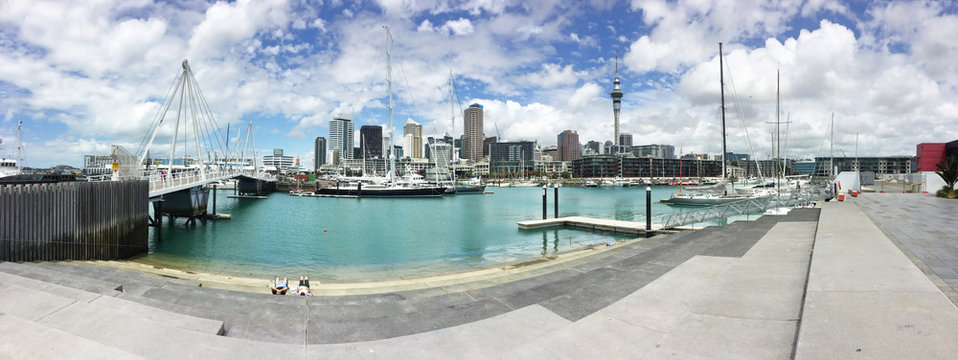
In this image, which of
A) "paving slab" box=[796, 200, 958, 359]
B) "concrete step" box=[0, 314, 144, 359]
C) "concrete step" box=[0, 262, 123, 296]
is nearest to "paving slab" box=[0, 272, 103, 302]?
"concrete step" box=[0, 262, 123, 296]

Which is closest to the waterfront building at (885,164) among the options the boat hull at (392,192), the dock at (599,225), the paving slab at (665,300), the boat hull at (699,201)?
the boat hull at (699,201)

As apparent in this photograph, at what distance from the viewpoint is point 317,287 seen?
1383cm

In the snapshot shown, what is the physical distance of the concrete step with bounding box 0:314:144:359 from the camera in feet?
12.6

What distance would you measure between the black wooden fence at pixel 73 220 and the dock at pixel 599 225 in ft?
84.6

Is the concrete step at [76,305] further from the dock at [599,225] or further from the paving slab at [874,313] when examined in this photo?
the dock at [599,225]

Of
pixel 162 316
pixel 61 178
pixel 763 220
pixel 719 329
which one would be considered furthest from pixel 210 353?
pixel 61 178

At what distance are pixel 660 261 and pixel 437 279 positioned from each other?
24.6 feet

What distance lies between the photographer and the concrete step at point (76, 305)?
5809 mm

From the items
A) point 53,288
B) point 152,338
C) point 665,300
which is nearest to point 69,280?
point 53,288

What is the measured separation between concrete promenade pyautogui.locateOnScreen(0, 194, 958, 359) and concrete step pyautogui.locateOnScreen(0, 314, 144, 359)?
2 centimetres

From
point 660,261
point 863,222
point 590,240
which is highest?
point 863,222

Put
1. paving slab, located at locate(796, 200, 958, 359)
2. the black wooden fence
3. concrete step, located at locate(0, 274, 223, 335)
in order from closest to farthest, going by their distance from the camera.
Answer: paving slab, located at locate(796, 200, 958, 359) < concrete step, located at locate(0, 274, 223, 335) < the black wooden fence

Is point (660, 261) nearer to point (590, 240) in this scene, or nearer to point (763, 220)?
point (763, 220)

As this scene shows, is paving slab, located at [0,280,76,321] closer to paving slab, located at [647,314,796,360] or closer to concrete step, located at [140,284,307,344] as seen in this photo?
concrete step, located at [140,284,307,344]
